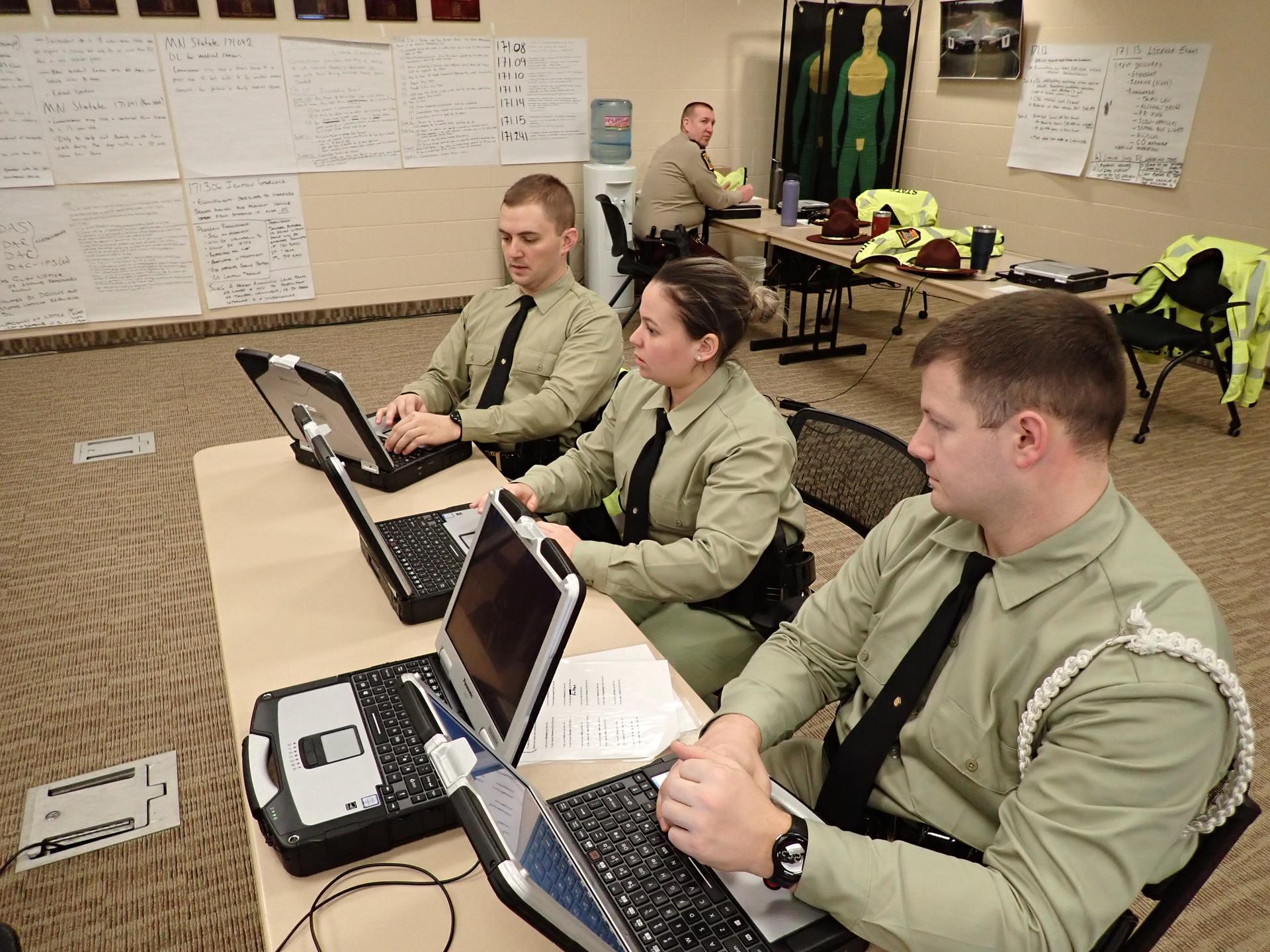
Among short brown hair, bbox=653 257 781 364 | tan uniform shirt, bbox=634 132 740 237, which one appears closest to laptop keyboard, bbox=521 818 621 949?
short brown hair, bbox=653 257 781 364

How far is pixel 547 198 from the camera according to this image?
7.83ft

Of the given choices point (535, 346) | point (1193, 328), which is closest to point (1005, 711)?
point (535, 346)

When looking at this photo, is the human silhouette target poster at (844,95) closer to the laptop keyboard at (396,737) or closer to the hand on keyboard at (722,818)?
the laptop keyboard at (396,737)

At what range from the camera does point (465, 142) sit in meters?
5.48

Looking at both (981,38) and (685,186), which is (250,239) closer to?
(685,186)

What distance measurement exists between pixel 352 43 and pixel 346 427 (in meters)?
4.19

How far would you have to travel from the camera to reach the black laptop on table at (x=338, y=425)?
1.70m

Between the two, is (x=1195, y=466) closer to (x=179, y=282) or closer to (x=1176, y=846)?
(x=1176, y=846)

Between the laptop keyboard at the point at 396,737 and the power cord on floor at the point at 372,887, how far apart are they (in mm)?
66

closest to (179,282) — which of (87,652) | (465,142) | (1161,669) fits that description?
(465,142)

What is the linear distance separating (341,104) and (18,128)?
1.66m

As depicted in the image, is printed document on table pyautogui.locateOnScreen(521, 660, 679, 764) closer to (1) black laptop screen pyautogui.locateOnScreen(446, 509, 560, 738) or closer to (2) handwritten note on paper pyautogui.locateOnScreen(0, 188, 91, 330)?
(1) black laptop screen pyautogui.locateOnScreen(446, 509, 560, 738)

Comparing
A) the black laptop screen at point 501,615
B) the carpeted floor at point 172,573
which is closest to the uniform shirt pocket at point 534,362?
the carpeted floor at point 172,573

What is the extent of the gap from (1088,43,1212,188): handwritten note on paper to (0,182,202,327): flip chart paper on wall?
541 cm
